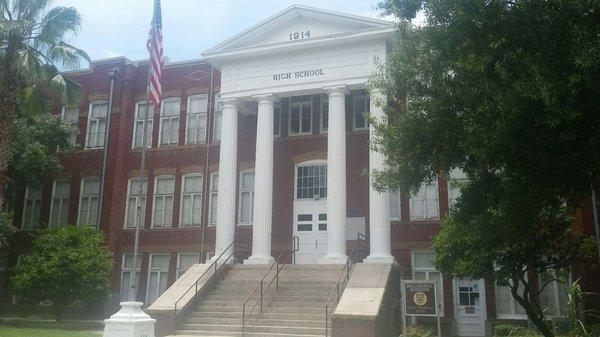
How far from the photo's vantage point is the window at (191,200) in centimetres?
2684

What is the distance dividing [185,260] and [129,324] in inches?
572

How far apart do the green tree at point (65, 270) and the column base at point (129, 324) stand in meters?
11.1

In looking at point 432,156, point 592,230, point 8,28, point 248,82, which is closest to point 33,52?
point 8,28

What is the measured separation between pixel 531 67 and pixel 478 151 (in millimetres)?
1679

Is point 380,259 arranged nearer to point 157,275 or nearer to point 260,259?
point 260,259

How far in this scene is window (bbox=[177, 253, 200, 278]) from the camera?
1042 inches

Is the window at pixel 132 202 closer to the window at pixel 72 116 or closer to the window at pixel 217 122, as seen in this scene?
the window at pixel 72 116

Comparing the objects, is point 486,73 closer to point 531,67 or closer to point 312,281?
point 531,67

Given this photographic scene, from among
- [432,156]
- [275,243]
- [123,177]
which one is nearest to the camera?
[432,156]

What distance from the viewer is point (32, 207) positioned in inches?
1177

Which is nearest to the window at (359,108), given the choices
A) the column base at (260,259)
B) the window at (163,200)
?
the column base at (260,259)

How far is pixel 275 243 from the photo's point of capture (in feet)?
81.7

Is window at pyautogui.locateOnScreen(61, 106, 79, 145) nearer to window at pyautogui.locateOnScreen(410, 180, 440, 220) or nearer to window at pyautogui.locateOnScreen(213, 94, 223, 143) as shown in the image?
window at pyautogui.locateOnScreen(213, 94, 223, 143)

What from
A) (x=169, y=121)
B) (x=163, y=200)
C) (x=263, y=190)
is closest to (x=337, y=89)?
(x=263, y=190)
